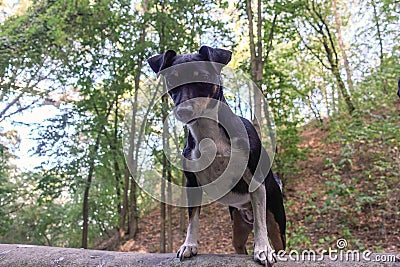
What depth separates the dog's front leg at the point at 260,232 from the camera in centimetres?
161

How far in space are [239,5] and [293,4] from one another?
2.81ft

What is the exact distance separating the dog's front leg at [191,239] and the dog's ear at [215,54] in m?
0.77

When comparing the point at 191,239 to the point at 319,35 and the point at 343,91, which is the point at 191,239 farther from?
the point at 319,35

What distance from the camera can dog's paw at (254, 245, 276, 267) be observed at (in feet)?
5.23

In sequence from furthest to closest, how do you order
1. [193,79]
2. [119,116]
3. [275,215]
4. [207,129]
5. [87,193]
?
[119,116] < [87,193] < [275,215] < [207,129] < [193,79]

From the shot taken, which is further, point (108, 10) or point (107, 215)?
point (107, 215)

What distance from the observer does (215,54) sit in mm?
1863

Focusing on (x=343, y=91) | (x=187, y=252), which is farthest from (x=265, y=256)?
(x=343, y=91)

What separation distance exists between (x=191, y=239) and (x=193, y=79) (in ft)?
2.59

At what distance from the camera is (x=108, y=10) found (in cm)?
605

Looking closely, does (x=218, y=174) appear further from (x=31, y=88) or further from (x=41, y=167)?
(x=31, y=88)

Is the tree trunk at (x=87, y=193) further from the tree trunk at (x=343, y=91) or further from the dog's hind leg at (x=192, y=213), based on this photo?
the tree trunk at (x=343, y=91)

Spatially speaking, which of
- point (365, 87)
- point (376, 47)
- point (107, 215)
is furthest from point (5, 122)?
point (376, 47)

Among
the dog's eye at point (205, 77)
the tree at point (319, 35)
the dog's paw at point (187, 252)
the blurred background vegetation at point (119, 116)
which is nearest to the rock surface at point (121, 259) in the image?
the dog's paw at point (187, 252)
